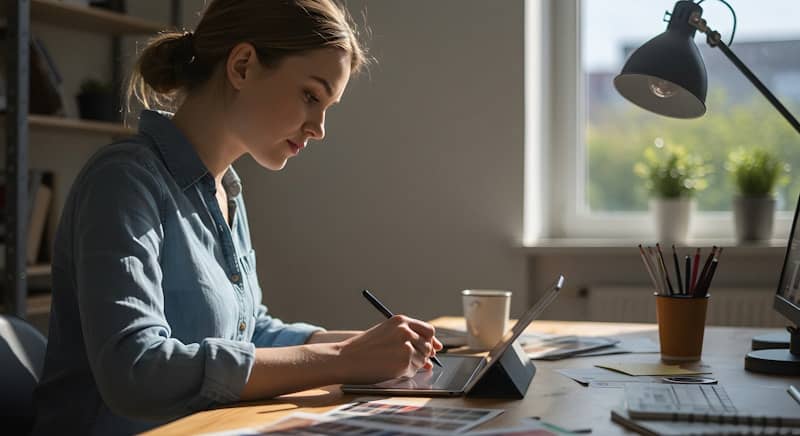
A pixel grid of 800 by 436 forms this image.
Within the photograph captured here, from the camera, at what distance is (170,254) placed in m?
1.25

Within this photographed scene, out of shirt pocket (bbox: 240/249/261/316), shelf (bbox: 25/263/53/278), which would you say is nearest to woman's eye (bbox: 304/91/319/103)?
shirt pocket (bbox: 240/249/261/316)

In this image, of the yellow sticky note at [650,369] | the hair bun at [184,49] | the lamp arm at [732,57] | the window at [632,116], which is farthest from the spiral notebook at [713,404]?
the window at [632,116]

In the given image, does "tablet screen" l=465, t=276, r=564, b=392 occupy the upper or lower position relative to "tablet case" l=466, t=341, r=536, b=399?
upper

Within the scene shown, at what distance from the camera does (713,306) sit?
9.11 feet

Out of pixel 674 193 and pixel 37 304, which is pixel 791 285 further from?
pixel 37 304

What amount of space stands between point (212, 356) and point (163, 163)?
0.36 meters

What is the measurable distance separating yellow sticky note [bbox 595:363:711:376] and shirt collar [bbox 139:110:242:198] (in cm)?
66

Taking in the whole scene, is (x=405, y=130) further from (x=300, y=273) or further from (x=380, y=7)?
(x=300, y=273)

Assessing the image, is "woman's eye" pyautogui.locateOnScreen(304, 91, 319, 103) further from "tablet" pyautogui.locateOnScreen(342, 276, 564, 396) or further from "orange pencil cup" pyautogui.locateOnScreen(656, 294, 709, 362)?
"orange pencil cup" pyautogui.locateOnScreen(656, 294, 709, 362)

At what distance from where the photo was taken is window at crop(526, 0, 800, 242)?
9.65ft

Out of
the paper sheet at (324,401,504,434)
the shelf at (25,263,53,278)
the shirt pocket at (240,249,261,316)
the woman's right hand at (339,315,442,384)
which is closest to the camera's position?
the paper sheet at (324,401,504,434)

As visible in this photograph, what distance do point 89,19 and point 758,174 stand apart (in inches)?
82.7

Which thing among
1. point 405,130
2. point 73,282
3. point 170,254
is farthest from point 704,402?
point 405,130

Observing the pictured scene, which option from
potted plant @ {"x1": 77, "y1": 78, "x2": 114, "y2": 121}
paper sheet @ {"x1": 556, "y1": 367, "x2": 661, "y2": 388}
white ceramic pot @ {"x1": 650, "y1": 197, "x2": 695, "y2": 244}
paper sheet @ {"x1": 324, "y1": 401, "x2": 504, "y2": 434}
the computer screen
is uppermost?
potted plant @ {"x1": 77, "y1": 78, "x2": 114, "y2": 121}
